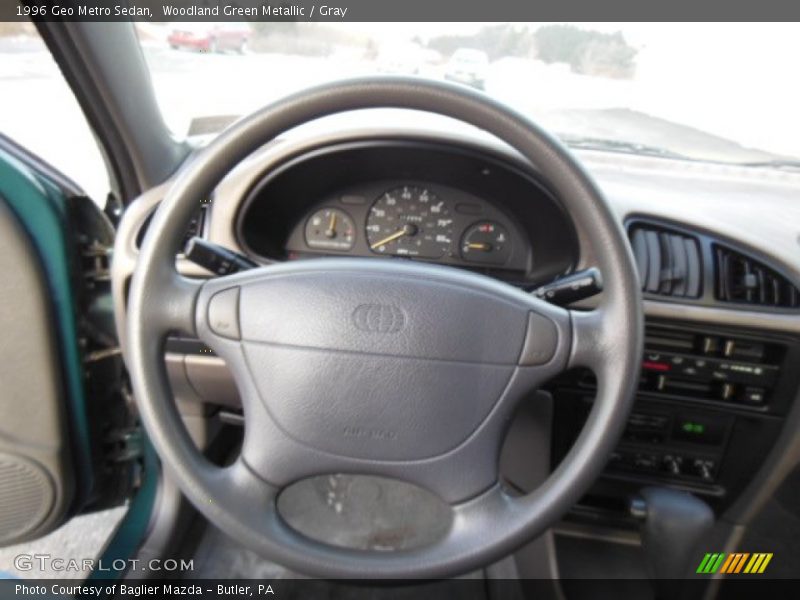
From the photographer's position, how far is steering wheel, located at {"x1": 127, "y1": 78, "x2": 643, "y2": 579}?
0.96 metres

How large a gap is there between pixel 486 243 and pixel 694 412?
0.65 metres

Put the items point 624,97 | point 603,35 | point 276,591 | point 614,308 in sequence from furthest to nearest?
1. point 276,591
2. point 624,97
3. point 603,35
4. point 614,308

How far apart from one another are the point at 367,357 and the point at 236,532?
1.17 ft

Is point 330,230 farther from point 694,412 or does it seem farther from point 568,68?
point 694,412

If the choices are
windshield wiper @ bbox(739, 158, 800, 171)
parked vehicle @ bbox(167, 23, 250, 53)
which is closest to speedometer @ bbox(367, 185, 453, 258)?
parked vehicle @ bbox(167, 23, 250, 53)

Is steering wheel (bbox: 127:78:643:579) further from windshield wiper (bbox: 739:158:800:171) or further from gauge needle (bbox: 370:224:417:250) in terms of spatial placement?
windshield wiper (bbox: 739:158:800:171)

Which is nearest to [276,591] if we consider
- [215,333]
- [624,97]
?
[215,333]

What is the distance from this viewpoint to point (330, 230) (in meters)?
1.63

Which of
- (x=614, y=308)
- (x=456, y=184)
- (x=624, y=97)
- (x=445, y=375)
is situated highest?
(x=624, y=97)

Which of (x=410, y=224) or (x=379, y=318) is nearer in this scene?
(x=379, y=318)

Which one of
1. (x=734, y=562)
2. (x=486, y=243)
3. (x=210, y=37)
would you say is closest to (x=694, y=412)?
(x=734, y=562)

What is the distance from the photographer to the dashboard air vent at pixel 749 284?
4.44 feet

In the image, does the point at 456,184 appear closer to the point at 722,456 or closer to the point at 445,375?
the point at 445,375

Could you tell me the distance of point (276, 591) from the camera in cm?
184
